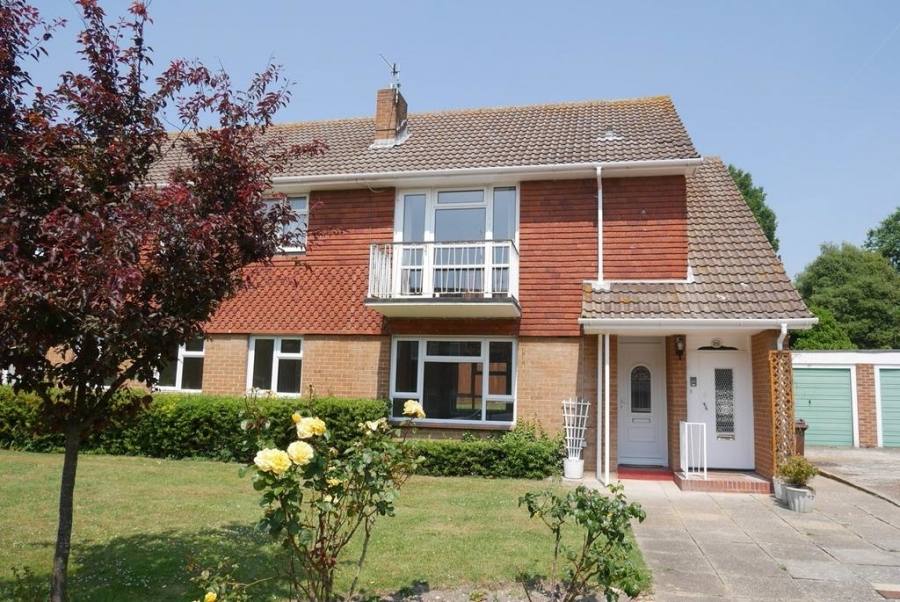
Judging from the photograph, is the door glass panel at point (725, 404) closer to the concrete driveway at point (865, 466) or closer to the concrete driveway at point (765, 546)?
the concrete driveway at point (765, 546)

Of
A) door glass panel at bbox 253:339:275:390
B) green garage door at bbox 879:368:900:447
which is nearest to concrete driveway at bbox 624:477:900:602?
door glass panel at bbox 253:339:275:390

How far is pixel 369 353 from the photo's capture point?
12906mm

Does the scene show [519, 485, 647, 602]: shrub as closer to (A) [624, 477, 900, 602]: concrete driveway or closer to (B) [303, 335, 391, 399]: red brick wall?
(A) [624, 477, 900, 602]: concrete driveway

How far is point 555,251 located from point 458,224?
206 centimetres

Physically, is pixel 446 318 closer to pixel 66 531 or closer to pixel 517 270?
pixel 517 270

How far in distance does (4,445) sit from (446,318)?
9.45 m

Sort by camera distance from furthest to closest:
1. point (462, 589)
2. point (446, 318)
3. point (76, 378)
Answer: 1. point (446, 318)
2. point (462, 589)
3. point (76, 378)

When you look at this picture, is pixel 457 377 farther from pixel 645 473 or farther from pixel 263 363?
pixel 263 363

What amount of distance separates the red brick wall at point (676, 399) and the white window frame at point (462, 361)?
111 inches

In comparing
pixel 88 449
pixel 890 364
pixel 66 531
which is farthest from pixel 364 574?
pixel 890 364

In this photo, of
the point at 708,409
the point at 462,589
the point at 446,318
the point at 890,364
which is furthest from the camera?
the point at 890,364

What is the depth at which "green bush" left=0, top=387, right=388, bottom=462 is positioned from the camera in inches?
472

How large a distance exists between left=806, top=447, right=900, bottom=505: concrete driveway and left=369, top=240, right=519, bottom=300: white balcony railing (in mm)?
7033

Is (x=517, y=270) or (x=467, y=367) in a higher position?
(x=517, y=270)
